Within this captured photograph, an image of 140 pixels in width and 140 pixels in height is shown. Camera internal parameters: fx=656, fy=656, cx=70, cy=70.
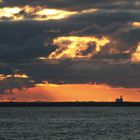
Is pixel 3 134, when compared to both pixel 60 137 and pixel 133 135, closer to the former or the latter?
pixel 60 137

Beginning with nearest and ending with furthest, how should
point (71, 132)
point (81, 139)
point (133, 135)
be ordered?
point (81, 139) → point (133, 135) → point (71, 132)

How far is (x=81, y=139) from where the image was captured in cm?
10631

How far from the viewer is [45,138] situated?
108188 millimetres

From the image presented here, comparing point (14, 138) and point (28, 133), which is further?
point (28, 133)

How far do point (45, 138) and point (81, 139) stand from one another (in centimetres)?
620

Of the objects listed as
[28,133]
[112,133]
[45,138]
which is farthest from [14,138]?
[112,133]

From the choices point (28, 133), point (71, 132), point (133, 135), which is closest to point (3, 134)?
point (28, 133)

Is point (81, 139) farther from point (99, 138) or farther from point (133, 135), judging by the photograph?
point (133, 135)

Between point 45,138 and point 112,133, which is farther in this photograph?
point 112,133

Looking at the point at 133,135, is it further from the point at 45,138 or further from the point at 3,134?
the point at 3,134

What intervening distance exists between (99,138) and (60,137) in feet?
22.8

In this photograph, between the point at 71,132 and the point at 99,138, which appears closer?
the point at 99,138

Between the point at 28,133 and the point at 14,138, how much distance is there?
42.1 feet

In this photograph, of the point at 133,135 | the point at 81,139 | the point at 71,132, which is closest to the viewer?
the point at 81,139
